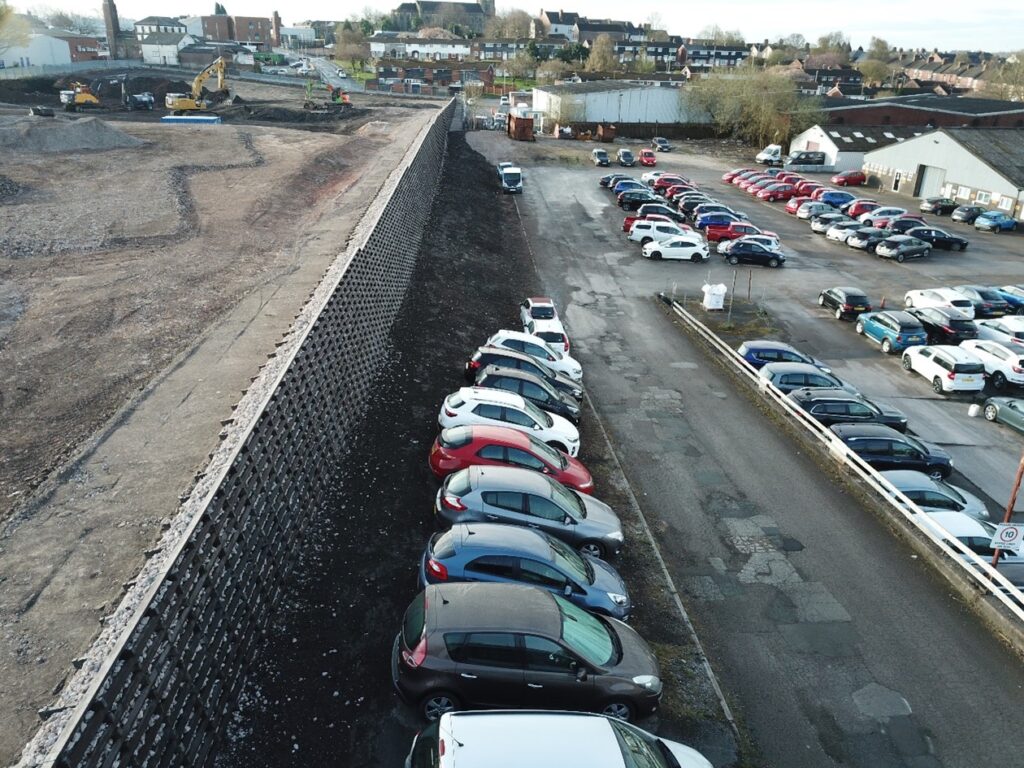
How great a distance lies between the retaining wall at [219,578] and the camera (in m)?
5.82

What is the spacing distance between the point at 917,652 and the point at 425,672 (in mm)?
6886

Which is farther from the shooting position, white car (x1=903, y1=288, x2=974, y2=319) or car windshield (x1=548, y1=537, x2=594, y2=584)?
white car (x1=903, y1=288, x2=974, y2=319)

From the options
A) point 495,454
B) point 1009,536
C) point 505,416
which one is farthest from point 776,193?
point 495,454

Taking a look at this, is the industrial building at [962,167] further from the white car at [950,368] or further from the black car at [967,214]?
the white car at [950,368]

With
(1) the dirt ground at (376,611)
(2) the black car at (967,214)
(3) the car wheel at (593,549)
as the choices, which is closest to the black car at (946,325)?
(1) the dirt ground at (376,611)

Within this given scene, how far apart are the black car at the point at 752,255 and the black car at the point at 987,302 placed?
24.1ft

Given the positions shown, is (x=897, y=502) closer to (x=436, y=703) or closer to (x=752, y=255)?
(x=436, y=703)

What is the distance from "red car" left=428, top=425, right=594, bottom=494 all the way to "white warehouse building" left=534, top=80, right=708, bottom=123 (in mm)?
60024

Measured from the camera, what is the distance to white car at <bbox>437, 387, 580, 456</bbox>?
1381 cm

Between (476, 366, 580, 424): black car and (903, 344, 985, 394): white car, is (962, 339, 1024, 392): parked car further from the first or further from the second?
(476, 366, 580, 424): black car

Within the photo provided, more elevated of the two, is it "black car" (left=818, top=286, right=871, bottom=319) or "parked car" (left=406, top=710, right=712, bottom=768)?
"parked car" (left=406, top=710, right=712, bottom=768)

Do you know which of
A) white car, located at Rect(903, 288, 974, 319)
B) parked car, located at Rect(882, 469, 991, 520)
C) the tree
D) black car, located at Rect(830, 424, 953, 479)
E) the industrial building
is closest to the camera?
parked car, located at Rect(882, 469, 991, 520)

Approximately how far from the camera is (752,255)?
32000 mm

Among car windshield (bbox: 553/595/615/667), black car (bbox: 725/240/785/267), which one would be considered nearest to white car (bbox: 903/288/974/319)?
black car (bbox: 725/240/785/267)
